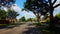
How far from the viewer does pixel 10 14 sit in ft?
340

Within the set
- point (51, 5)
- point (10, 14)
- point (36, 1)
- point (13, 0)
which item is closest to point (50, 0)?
point (51, 5)

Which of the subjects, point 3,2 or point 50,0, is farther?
point 3,2

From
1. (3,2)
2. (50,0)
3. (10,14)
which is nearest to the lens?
(50,0)

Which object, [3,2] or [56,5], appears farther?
[3,2]

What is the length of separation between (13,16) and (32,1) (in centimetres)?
8262

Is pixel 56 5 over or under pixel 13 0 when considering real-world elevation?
under

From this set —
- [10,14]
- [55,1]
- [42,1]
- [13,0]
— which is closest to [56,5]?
[55,1]

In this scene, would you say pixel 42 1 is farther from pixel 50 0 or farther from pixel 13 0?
pixel 13 0

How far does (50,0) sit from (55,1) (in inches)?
38.4

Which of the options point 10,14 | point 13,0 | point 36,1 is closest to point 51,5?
point 36,1

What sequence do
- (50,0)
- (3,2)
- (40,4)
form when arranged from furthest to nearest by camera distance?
1. (3,2)
2. (40,4)
3. (50,0)

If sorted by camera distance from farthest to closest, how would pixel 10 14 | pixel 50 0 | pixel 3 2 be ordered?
pixel 10 14 < pixel 3 2 < pixel 50 0

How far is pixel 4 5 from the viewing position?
36.0 meters

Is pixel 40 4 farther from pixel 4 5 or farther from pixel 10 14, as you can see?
pixel 10 14
